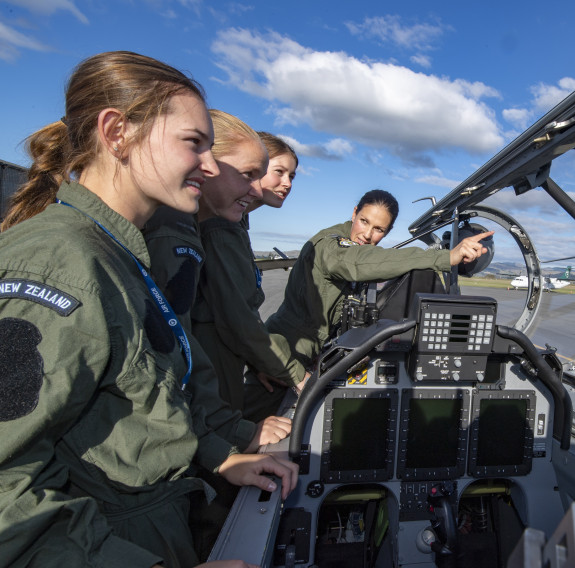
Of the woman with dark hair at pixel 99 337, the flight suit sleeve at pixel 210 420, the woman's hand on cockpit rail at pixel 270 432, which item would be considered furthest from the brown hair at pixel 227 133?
the woman's hand on cockpit rail at pixel 270 432

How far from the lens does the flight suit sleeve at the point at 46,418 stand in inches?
26.7

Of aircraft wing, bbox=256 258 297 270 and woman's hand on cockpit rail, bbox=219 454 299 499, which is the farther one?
aircraft wing, bbox=256 258 297 270

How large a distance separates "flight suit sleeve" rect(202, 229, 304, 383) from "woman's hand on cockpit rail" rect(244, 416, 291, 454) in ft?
1.13

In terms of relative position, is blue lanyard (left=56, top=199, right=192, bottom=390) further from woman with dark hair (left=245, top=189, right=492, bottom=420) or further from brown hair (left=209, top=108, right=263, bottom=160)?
woman with dark hair (left=245, top=189, right=492, bottom=420)

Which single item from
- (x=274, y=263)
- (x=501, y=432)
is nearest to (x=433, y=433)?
(x=501, y=432)

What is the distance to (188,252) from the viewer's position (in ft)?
5.33

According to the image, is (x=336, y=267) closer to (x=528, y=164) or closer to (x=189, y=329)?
(x=189, y=329)

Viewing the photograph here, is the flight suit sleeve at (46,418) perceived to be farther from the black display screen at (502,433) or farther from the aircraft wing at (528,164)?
the aircraft wing at (528,164)

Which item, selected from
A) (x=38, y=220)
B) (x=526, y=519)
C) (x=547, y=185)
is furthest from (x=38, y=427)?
(x=547, y=185)

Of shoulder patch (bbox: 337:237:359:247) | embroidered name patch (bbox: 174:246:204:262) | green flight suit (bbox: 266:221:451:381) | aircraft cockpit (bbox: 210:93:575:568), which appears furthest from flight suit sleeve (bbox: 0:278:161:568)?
shoulder patch (bbox: 337:237:359:247)

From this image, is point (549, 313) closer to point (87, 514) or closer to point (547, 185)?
point (547, 185)

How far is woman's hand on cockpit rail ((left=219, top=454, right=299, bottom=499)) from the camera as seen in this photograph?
4.61 ft

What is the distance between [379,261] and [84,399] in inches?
72.0

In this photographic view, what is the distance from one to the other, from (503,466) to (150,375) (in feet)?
6.83
